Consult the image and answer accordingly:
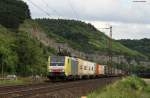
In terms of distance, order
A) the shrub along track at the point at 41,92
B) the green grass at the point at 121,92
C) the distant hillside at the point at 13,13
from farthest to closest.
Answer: the distant hillside at the point at 13,13 < the shrub along track at the point at 41,92 < the green grass at the point at 121,92

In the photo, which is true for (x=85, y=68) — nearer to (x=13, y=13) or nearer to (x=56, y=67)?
(x=56, y=67)

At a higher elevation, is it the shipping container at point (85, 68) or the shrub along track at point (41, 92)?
the shipping container at point (85, 68)

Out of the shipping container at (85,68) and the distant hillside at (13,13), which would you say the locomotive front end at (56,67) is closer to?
the shipping container at (85,68)

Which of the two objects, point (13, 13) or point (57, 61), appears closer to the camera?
point (57, 61)

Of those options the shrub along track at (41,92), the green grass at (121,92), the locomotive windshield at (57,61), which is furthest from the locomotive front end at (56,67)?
the shrub along track at (41,92)

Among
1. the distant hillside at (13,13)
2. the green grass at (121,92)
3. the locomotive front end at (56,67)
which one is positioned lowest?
the green grass at (121,92)

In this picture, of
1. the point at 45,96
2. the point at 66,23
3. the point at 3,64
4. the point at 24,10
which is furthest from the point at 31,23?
the point at 45,96

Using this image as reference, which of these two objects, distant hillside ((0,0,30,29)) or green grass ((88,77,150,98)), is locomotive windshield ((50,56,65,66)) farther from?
distant hillside ((0,0,30,29))

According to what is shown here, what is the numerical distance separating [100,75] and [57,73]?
47.2m

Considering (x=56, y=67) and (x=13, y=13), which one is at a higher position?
(x=13, y=13)

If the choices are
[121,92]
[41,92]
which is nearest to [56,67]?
[41,92]

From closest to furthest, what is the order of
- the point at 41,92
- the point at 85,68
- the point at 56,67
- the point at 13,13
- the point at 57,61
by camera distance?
the point at 41,92 < the point at 56,67 < the point at 57,61 < the point at 85,68 < the point at 13,13

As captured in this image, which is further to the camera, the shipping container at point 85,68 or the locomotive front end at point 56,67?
the shipping container at point 85,68

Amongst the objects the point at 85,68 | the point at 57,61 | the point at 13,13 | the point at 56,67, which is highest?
the point at 13,13
